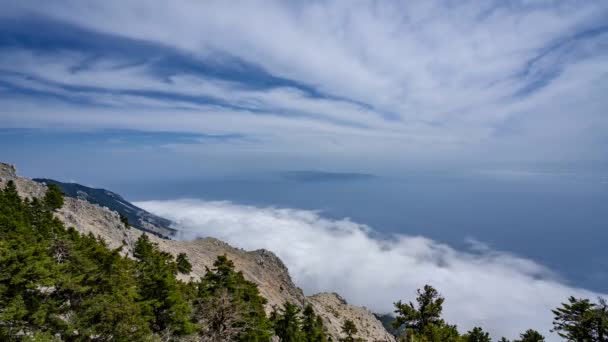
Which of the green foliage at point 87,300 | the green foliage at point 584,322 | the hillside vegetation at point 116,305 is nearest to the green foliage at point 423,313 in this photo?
the hillside vegetation at point 116,305

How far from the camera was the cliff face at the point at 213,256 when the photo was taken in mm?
78250

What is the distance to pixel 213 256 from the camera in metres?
99.2

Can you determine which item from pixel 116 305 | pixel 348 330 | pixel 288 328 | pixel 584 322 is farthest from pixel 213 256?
pixel 584 322

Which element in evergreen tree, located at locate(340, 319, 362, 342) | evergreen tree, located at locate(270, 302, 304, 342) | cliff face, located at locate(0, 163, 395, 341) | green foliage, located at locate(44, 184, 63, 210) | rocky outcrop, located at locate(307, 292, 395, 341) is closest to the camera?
evergreen tree, located at locate(270, 302, 304, 342)

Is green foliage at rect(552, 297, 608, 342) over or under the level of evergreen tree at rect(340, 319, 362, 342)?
over

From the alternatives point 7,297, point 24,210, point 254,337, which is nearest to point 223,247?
point 24,210

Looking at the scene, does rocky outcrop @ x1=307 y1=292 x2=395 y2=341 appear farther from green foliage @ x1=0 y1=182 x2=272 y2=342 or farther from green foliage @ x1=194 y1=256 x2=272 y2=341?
green foliage @ x1=0 y1=182 x2=272 y2=342

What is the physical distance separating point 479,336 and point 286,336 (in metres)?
31.7

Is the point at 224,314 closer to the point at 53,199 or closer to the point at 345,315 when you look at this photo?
the point at 53,199

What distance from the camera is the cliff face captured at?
257 feet

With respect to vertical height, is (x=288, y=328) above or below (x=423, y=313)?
below

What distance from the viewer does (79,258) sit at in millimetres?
26797

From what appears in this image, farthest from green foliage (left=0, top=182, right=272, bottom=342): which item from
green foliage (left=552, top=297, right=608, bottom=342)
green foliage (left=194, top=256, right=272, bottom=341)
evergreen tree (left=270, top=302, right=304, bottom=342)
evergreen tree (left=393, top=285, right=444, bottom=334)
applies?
green foliage (left=552, top=297, right=608, bottom=342)

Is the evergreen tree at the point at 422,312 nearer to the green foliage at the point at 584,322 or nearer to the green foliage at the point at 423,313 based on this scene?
the green foliage at the point at 423,313
